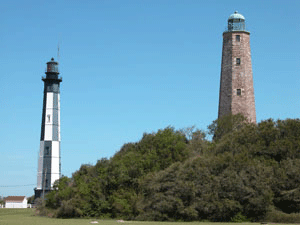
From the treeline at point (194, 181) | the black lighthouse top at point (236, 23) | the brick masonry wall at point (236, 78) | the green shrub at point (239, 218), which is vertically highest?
the black lighthouse top at point (236, 23)

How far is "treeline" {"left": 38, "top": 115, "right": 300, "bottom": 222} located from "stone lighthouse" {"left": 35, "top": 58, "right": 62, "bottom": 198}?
23.0 metres

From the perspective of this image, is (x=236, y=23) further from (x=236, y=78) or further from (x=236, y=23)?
(x=236, y=78)

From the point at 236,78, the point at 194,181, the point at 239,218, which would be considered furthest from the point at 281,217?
the point at 236,78

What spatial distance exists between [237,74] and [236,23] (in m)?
5.85

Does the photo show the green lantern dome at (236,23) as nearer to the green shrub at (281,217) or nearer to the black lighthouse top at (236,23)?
the black lighthouse top at (236,23)

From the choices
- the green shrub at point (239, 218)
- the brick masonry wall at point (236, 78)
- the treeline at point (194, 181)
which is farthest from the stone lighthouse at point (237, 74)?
the green shrub at point (239, 218)

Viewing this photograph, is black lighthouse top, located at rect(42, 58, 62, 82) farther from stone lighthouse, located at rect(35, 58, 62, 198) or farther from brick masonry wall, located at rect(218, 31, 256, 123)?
brick masonry wall, located at rect(218, 31, 256, 123)

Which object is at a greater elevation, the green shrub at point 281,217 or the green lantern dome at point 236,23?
the green lantern dome at point 236,23

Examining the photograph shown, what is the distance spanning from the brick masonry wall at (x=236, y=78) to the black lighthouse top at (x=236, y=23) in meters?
0.67

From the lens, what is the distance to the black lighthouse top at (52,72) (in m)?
69.2

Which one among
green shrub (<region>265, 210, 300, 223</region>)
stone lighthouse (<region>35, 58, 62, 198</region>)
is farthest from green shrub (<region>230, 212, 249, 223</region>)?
stone lighthouse (<region>35, 58, 62, 198</region>)

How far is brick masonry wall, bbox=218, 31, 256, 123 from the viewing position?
51.1 meters

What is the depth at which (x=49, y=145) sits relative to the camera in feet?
218

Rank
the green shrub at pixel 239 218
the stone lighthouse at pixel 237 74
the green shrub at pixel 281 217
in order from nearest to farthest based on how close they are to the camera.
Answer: the green shrub at pixel 281 217
the green shrub at pixel 239 218
the stone lighthouse at pixel 237 74
